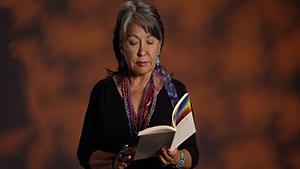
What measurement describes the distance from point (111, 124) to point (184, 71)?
57.7 inches

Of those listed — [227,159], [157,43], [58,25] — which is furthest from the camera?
[227,159]

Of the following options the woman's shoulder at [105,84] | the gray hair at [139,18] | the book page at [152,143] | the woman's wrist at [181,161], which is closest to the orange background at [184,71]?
the woman's shoulder at [105,84]

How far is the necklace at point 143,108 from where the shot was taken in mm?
1735

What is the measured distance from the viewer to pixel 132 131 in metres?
1.74

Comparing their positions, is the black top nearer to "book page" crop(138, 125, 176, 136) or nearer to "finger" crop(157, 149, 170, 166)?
"finger" crop(157, 149, 170, 166)

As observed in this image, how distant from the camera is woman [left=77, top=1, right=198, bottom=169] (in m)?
1.69

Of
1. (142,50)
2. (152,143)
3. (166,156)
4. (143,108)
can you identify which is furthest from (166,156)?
(142,50)

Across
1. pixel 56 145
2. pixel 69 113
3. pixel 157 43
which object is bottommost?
pixel 56 145

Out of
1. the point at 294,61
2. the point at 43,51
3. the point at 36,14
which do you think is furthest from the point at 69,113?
the point at 294,61

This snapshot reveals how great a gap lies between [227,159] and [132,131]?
1684mm

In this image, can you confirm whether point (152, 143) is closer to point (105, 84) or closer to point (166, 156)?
point (166, 156)

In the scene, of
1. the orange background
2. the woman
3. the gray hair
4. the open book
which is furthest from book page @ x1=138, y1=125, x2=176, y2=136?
the orange background

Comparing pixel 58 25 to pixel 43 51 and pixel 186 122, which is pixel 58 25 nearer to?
pixel 43 51

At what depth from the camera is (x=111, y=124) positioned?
1736 mm
